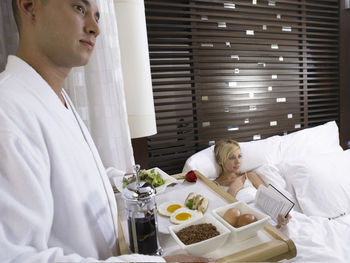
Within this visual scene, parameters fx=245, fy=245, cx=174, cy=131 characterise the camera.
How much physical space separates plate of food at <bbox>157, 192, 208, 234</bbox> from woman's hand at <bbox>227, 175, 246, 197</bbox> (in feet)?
2.85

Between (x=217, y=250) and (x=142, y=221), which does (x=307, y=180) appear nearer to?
(x=217, y=250)

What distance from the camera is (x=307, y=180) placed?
1888mm

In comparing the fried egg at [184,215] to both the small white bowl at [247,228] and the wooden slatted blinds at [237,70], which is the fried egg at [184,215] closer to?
the small white bowl at [247,228]

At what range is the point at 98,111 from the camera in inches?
54.1

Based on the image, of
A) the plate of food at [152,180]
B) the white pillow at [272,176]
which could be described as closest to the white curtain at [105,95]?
the plate of food at [152,180]

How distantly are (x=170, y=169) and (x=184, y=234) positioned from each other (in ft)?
4.26

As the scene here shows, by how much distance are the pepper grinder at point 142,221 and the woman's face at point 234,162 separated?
1.29 m

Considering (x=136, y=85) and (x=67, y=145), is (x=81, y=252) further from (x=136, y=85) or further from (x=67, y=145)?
(x=136, y=85)

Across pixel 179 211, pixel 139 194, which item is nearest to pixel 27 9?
pixel 139 194

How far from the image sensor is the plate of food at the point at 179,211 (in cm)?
91

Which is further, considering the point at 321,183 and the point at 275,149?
the point at 275,149

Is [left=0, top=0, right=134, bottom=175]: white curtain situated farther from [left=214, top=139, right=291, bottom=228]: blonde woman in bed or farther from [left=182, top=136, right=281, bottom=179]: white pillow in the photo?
[left=214, top=139, right=291, bottom=228]: blonde woman in bed

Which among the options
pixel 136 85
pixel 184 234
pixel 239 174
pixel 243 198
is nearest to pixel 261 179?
pixel 239 174

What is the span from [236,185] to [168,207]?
1041mm
